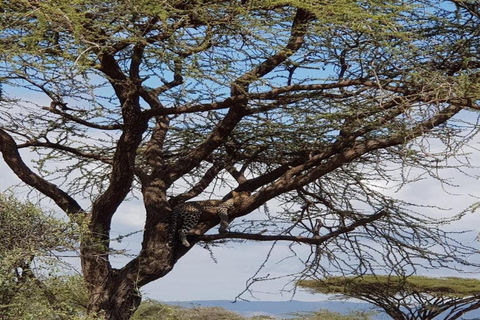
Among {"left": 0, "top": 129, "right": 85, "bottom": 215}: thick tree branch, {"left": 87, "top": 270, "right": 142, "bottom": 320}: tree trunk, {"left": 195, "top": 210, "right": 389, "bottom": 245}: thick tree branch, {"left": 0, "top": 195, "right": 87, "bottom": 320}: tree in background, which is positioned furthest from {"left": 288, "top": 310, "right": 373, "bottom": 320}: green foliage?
{"left": 0, "top": 195, "right": 87, "bottom": 320}: tree in background

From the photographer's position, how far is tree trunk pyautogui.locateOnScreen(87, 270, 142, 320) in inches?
277

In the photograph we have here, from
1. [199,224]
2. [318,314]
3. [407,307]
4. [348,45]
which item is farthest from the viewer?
[318,314]

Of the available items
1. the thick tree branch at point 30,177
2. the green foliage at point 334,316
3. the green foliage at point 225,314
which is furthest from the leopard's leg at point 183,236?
the green foliage at point 334,316

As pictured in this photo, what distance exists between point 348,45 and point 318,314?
21.5ft

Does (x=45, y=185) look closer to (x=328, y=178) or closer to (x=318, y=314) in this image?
(x=328, y=178)

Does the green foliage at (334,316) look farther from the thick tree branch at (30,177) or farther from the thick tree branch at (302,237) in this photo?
the thick tree branch at (30,177)

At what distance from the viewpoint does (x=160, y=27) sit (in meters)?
5.97

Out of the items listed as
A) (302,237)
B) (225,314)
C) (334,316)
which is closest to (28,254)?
(302,237)

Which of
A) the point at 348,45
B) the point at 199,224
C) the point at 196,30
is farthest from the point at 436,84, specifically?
the point at 199,224

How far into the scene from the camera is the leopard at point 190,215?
725cm

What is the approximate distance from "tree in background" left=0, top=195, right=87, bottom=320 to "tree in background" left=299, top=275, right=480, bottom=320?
570cm

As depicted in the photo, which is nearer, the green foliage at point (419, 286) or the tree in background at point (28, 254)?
the tree in background at point (28, 254)

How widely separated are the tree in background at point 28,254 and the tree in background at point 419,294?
570 centimetres

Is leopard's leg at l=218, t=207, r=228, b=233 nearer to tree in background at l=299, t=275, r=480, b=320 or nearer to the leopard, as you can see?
the leopard
